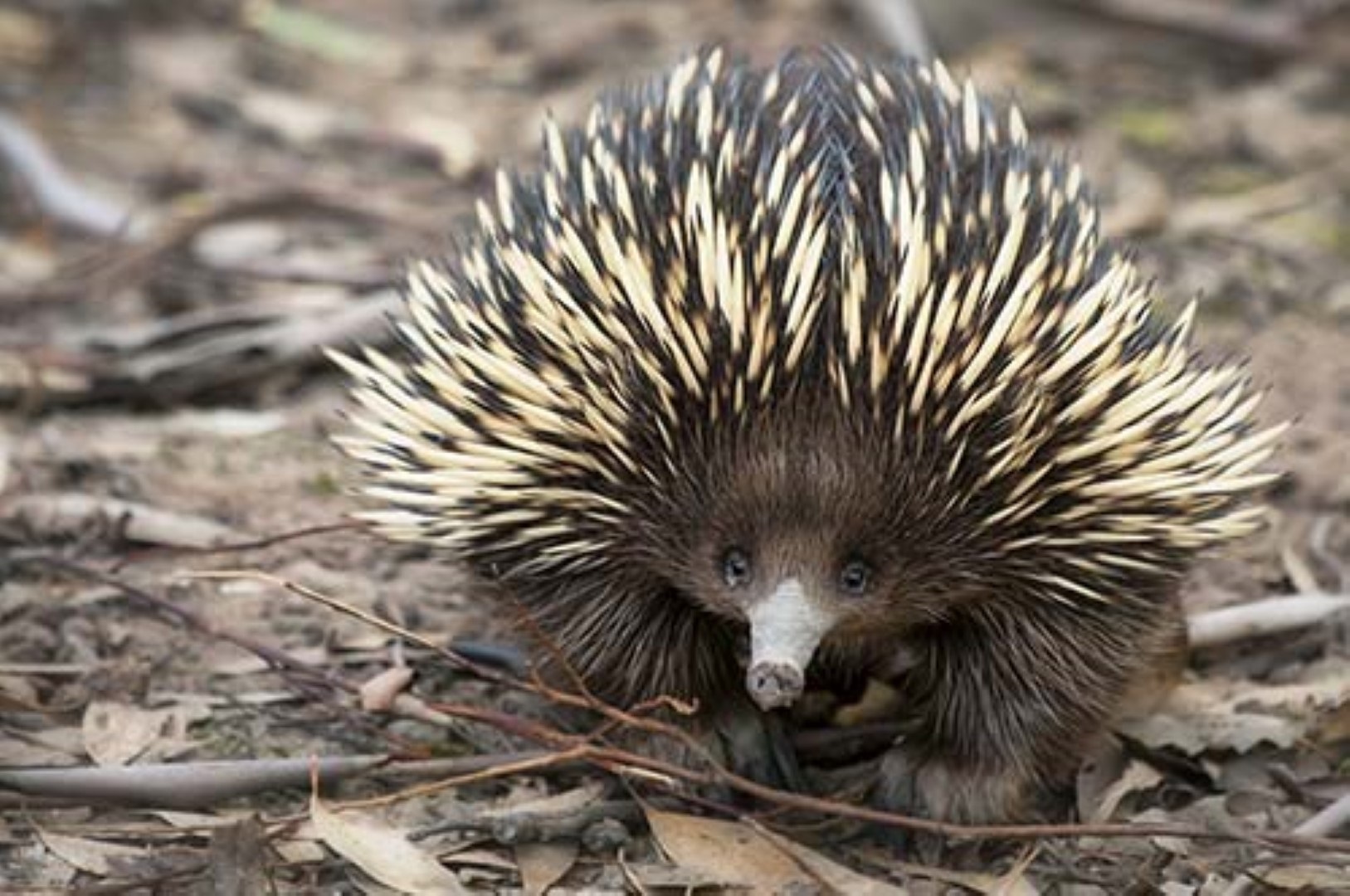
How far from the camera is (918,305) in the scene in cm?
353

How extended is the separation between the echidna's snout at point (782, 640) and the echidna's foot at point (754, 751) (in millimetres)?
579

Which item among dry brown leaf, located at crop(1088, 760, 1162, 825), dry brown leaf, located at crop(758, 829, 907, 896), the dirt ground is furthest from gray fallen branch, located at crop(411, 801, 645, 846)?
dry brown leaf, located at crop(1088, 760, 1162, 825)

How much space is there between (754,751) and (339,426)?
1.86 m

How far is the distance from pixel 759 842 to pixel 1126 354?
989 millimetres

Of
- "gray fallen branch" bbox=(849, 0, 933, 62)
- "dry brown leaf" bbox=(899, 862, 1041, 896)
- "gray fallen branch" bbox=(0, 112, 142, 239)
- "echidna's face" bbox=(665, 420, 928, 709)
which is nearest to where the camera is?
"echidna's face" bbox=(665, 420, 928, 709)

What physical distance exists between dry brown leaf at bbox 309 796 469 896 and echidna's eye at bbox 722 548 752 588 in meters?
0.65

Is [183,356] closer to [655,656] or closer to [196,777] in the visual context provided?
[196,777]

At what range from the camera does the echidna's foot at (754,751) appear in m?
4.12

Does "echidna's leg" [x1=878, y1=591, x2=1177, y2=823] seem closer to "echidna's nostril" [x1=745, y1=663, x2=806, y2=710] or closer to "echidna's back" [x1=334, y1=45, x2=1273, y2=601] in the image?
"echidna's back" [x1=334, y1=45, x2=1273, y2=601]

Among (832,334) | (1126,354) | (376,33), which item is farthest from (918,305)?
(376,33)

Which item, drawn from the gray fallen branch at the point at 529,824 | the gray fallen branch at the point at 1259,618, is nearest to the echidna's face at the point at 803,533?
the gray fallen branch at the point at 529,824

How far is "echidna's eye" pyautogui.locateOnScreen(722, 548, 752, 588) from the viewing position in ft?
11.8

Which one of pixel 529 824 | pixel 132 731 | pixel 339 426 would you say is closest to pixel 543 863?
pixel 529 824

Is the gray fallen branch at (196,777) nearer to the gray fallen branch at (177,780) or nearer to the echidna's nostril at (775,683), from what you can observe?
the gray fallen branch at (177,780)
